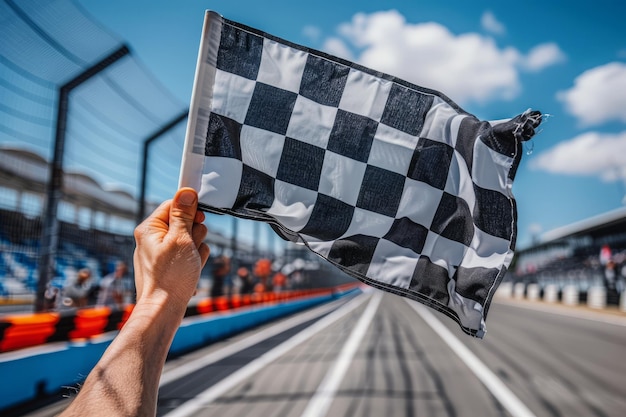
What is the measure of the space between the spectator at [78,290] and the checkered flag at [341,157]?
22.4 ft

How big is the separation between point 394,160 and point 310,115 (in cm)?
32

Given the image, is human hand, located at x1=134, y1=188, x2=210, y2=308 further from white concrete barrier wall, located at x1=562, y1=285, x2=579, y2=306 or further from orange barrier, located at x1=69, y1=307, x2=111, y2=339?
white concrete barrier wall, located at x1=562, y1=285, x2=579, y2=306

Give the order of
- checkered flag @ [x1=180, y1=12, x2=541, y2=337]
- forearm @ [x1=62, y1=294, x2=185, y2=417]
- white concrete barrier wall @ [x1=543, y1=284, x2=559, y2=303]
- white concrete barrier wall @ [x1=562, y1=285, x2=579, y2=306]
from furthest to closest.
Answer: white concrete barrier wall @ [x1=543, y1=284, x2=559, y2=303]
white concrete barrier wall @ [x1=562, y1=285, x2=579, y2=306]
checkered flag @ [x1=180, y1=12, x2=541, y2=337]
forearm @ [x1=62, y1=294, x2=185, y2=417]

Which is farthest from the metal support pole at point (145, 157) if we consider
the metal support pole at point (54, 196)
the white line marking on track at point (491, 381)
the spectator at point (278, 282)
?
the spectator at point (278, 282)

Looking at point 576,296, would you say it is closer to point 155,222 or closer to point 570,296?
point 570,296

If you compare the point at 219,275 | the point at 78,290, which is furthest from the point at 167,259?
the point at 219,275

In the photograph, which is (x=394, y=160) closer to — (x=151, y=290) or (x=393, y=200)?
(x=393, y=200)

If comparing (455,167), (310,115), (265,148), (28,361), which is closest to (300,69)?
(310,115)

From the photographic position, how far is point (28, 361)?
14.9ft

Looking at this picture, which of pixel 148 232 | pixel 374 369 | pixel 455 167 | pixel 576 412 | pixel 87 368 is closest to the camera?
pixel 148 232

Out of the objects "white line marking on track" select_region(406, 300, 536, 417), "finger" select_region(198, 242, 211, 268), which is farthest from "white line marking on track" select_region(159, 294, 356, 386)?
"finger" select_region(198, 242, 211, 268)

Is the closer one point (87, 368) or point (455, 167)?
point (455, 167)

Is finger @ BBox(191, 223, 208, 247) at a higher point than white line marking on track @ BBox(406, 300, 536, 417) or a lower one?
higher

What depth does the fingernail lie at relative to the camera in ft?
4.49
